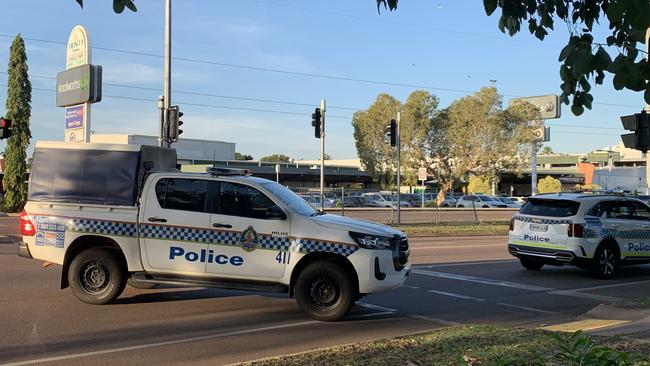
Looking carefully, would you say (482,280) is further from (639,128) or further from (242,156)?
(242,156)

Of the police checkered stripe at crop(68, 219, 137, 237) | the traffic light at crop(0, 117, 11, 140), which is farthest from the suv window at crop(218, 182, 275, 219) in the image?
the traffic light at crop(0, 117, 11, 140)

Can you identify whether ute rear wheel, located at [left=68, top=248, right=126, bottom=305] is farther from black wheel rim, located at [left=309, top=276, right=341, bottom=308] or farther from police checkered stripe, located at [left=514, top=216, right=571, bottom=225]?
police checkered stripe, located at [left=514, top=216, right=571, bottom=225]

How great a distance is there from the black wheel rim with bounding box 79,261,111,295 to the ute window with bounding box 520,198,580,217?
8.84 m

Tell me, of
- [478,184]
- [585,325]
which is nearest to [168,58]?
[585,325]

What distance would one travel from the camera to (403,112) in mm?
60781

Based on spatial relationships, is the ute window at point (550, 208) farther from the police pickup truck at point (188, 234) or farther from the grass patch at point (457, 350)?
the grass patch at point (457, 350)

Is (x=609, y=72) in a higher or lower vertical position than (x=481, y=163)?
lower

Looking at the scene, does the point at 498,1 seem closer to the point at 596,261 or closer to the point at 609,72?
the point at 609,72

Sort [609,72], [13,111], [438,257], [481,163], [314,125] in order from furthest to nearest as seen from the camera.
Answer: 1. [481,163]
2. [13,111]
3. [314,125]
4. [438,257]
5. [609,72]

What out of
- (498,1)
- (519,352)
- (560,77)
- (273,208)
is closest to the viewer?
(560,77)

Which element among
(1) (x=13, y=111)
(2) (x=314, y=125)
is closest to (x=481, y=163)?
(2) (x=314, y=125)

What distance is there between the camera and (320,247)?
797 cm

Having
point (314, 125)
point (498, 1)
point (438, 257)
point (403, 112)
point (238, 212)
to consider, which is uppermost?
point (403, 112)

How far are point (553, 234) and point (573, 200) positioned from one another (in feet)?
2.86
